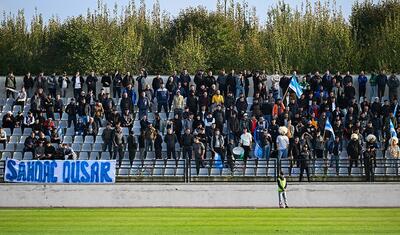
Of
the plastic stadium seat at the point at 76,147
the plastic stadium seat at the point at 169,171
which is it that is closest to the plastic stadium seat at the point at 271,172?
the plastic stadium seat at the point at 169,171

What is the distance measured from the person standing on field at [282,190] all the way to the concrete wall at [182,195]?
551 millimetres

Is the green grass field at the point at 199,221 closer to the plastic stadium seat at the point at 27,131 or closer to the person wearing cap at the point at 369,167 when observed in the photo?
the person wearing cap at the point at 369,167

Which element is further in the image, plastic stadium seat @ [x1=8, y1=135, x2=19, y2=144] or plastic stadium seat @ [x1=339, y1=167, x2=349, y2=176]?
plastic stadium seat @ [x1=8, y1=135, x2=19, y2=144]

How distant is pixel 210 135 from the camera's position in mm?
48062

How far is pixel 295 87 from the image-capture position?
50.9 metres

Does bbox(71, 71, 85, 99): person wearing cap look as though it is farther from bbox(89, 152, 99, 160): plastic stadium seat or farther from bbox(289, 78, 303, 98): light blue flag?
bbox(289, 78, 303, 98): light blue flag

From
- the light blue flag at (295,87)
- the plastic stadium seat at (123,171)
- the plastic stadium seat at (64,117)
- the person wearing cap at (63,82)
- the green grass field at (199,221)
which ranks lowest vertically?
the green grass field at (199,221)

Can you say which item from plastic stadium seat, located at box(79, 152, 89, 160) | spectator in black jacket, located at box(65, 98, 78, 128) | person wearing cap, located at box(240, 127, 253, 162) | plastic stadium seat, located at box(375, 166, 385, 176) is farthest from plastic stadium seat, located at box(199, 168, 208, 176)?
spectator in black jacket, located at box(65, 98, 78, 128)

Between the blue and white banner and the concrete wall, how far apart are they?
0.76 m

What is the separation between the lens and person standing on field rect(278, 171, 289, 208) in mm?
41406

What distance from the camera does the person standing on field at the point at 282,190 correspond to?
41.4 meters

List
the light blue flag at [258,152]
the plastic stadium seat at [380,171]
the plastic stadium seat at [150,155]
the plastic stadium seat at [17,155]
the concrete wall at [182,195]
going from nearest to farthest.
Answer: the concrete wall at [182,195] < the plastic stadium seat at [380,171] < the light blue flag at [258,152] < the plastic stadium seat at [150,155] < the plastic stadium seat at [17,155]

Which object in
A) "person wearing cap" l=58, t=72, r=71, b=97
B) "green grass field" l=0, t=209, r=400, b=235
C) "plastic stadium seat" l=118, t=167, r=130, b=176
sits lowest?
"green grass field" l=0, t=209, r=400, b=235

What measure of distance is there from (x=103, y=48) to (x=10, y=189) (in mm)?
37098
